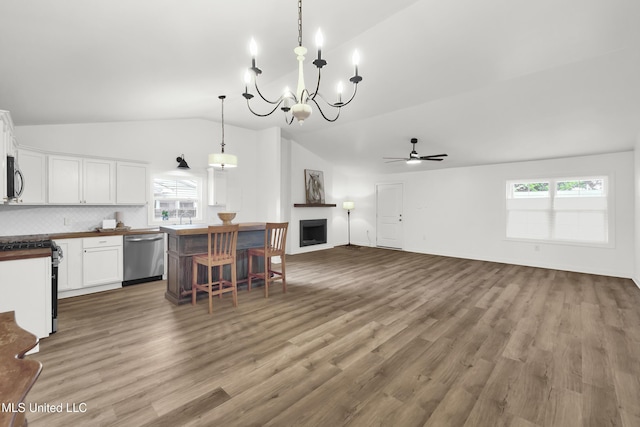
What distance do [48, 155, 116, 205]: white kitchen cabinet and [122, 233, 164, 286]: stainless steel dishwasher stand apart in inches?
29.9

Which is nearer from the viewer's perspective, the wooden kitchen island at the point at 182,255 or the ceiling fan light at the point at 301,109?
the ceiling fan light at the point at 301,109

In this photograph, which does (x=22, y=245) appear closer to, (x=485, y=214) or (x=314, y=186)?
(x=314, y=186)

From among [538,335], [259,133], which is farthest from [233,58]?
[538,335]

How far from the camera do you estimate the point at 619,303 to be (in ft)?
12.6

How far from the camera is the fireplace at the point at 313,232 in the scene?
26.2ft

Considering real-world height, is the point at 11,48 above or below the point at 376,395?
above

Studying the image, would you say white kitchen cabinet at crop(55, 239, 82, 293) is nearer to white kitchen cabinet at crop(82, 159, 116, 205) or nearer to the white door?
white kitchen cabinet at crop(82, 159, 116, 205)

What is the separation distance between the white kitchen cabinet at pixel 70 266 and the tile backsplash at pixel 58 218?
62 centimetres

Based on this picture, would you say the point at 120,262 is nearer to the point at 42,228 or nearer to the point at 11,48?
the point at 42,228

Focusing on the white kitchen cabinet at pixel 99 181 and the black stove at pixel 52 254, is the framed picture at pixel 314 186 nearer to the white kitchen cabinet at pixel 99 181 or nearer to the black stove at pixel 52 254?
the white kitchen cabinet at pixel 99 181

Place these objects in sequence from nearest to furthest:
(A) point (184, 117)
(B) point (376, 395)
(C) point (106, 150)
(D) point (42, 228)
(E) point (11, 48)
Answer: (B) point (376, 395)
(E) point (11, 48)
(D) point (42, 228)
(C) point (106, 150)
(A) point (184, 117)

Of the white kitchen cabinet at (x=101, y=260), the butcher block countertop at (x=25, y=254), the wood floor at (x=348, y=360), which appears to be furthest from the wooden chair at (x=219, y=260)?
the white kitchen cabinet at (x=101, y=260)

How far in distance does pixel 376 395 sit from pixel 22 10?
349 cm

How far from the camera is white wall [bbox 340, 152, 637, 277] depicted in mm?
5238
